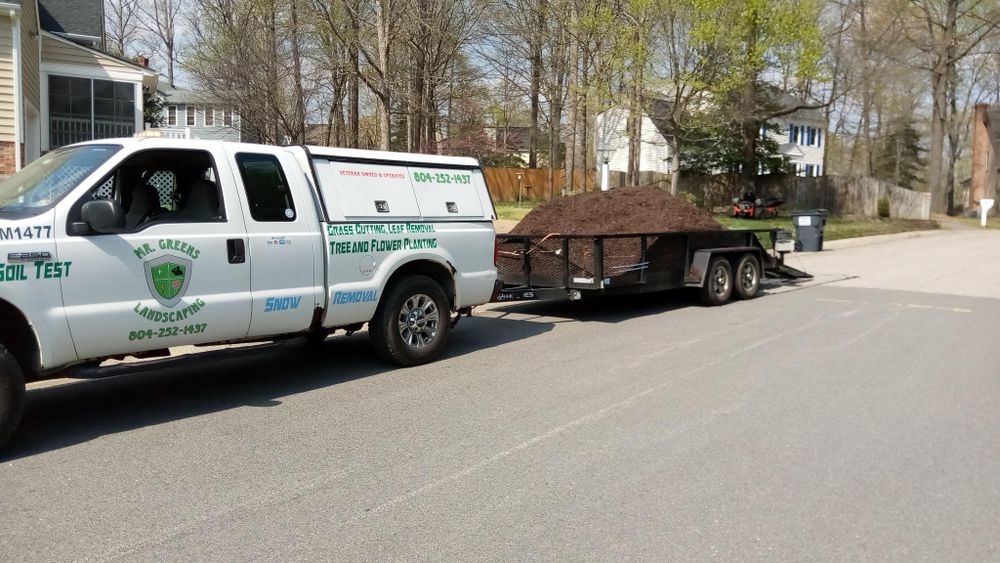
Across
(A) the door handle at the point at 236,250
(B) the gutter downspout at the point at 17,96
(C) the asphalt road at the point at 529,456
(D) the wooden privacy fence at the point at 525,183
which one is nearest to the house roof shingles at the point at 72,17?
(B) the gutter downspout at the point at 17,96

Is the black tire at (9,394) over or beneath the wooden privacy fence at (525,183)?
beneath

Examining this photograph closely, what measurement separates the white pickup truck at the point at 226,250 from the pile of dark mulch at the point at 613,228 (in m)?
2.13

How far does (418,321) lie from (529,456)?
2877 mm

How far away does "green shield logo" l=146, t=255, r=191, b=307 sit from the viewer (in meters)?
5.64

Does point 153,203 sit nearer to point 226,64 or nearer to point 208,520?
point 208,520

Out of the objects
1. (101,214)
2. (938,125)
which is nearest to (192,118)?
(938,125)

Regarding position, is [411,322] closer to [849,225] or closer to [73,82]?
[73,82]

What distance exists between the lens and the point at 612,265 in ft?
34.0

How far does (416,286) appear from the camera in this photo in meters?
7.58

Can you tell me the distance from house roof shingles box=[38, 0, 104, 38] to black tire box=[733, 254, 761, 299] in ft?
62.1

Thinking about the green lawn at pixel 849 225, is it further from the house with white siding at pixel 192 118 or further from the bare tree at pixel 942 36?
the house with white siding at pixel 192 118

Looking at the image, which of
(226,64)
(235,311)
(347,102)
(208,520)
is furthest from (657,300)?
(347,102)

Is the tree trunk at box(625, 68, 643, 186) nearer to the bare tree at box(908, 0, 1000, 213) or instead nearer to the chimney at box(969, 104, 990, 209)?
the bare tree at box(908, 0, 1000, 213)

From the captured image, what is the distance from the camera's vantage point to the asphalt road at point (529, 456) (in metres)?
3.94
